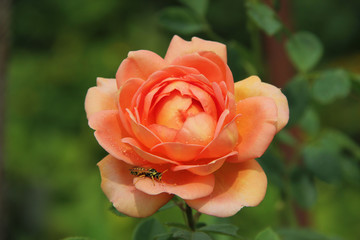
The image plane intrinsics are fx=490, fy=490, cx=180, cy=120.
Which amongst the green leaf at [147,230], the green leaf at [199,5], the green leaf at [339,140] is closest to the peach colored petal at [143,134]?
the green leaf at [147,230]

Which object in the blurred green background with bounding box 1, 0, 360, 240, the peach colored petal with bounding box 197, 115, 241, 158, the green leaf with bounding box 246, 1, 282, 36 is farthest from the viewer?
the blurred green background with bounding box 1, 0, 360, 240

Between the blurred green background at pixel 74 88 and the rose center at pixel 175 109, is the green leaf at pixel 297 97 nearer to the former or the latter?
the rose center at pixel 175 109

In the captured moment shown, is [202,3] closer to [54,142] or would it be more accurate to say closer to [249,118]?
[249,118]

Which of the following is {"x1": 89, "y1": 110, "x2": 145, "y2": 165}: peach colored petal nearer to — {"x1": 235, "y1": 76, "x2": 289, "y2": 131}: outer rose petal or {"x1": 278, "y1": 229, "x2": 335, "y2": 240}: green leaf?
{"x1": 235, "y1": 76, "x2": 289, "y2": 131}: outer rose petal

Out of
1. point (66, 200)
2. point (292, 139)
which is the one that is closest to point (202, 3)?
point (292, 139)

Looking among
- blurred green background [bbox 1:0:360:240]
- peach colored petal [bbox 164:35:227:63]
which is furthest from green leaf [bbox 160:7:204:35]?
blurred green background [bbox 1:0:360:240]

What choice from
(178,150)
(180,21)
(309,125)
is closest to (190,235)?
(178,150)

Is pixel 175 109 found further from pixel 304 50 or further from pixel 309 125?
pixel 309 125
